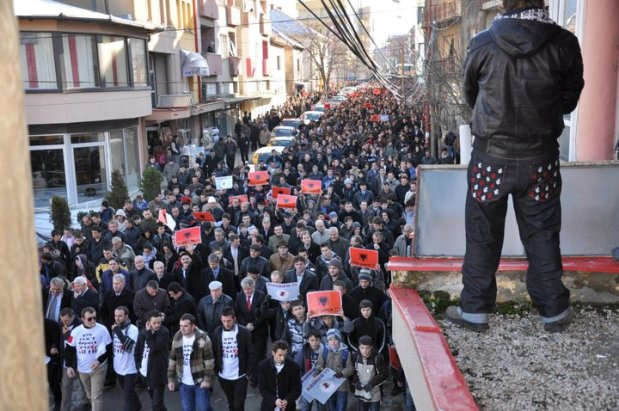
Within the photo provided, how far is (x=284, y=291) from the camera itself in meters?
9.19

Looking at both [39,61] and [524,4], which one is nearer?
[524,4]

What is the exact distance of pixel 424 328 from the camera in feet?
14.1

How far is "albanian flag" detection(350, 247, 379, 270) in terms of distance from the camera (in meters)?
9.81

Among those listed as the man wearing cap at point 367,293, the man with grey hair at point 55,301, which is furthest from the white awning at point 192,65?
the man wearing cap at point 367,293

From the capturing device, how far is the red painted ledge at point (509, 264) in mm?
4957

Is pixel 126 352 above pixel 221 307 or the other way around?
the other way around

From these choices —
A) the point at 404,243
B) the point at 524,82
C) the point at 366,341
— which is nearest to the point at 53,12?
the point at 404,243

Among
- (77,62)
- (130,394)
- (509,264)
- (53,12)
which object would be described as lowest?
(130,394)

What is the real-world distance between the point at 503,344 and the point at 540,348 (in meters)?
0.22

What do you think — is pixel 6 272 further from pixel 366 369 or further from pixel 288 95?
pixel 288 95

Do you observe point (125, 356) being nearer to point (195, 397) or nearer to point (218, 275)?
point (195, 397)

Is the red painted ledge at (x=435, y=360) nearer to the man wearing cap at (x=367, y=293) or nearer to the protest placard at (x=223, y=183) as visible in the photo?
the man wearing cap at (x=367, y=293)

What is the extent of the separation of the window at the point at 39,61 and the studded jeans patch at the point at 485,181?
21.3 meters

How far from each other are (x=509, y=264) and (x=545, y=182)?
1.19m
